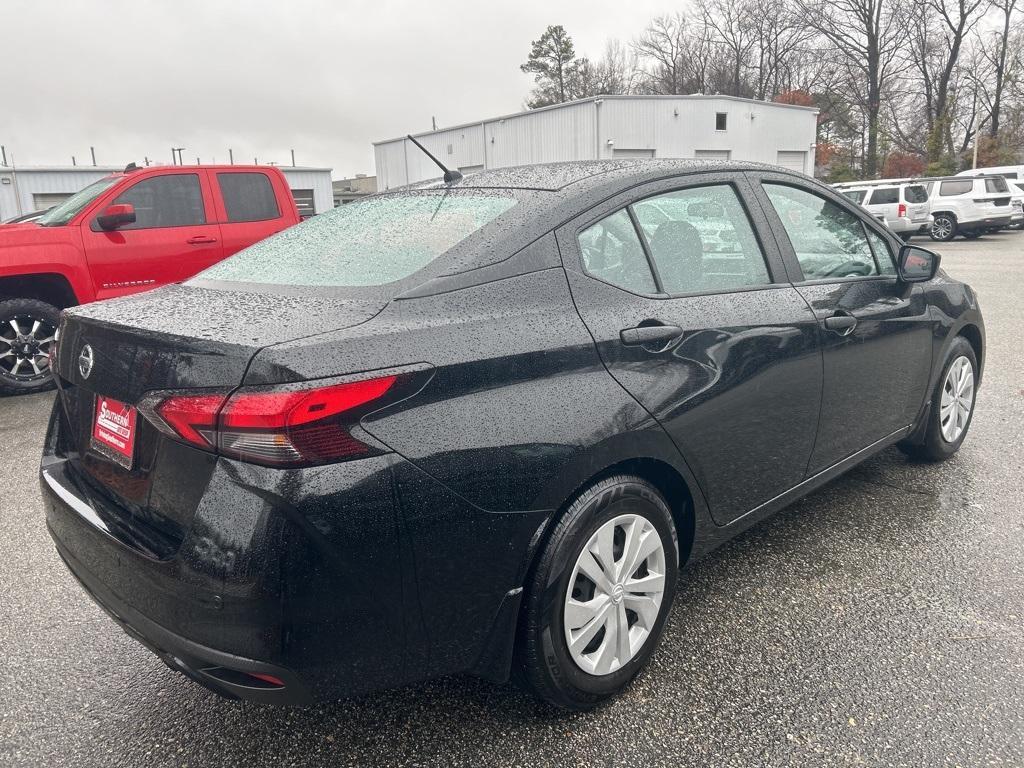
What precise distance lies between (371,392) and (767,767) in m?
1.41

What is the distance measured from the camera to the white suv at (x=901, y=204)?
873 inches

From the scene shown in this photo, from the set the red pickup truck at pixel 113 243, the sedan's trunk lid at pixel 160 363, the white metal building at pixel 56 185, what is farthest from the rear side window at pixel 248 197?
the white metal building at pixel 56 185

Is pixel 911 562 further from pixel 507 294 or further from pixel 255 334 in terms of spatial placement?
pixel 255 334

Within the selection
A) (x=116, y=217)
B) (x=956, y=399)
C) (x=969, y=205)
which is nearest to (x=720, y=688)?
(x=956, y=399)

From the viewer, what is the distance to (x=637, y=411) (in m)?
2.18

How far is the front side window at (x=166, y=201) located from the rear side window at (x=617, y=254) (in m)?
5.77

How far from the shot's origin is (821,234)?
10.6 ft

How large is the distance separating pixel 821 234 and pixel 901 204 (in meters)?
21.7

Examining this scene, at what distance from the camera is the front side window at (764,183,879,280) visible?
303 cm

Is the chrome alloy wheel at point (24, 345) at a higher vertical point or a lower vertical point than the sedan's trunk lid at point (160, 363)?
lower

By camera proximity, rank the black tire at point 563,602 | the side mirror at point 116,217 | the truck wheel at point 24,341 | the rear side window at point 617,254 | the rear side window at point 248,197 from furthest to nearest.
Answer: the rear side window at point 248,197 → the side mirror at point 116,217 → the truck wheel at point 24,341 → the rear side window at point 617,254 → the black tire at point 563,602

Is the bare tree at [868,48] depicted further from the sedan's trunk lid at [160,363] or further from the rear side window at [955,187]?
the sedan's trunk lid at [160,363]

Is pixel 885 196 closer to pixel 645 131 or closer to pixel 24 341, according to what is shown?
pixel 645 131

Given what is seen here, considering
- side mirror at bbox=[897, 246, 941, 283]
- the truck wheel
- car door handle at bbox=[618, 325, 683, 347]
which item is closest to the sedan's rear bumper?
car door handle at bbox=[618, 325, 683, 347]
